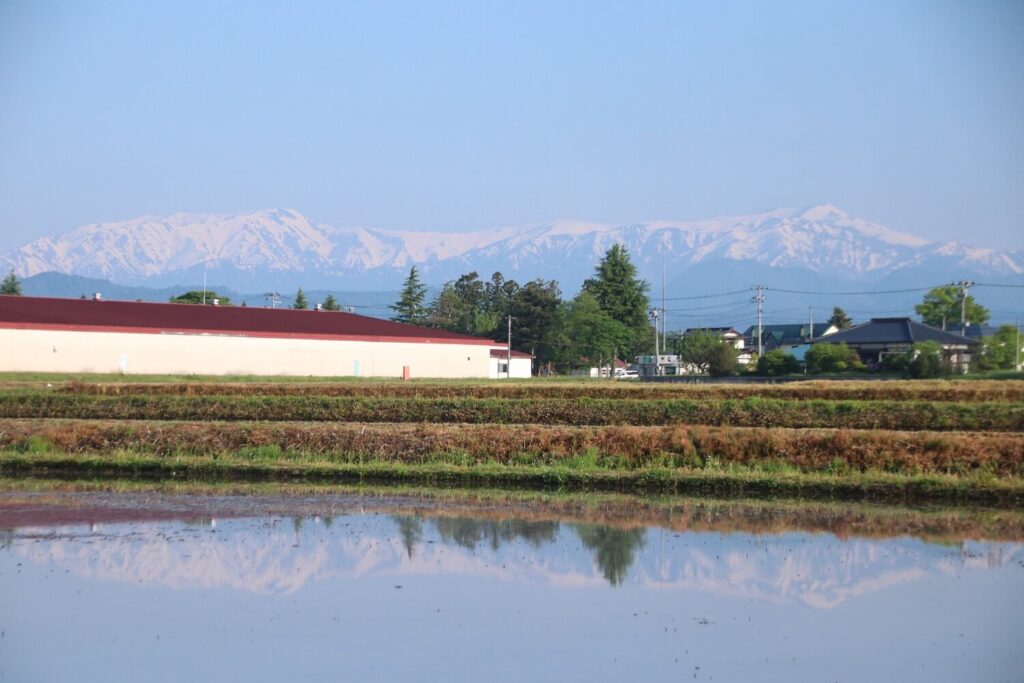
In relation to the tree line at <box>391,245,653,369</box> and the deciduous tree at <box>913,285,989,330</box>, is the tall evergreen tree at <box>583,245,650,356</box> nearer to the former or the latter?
the tree line at <box>391,245,653,369</box>

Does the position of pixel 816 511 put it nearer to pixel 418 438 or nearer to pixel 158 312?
pixel 418 438

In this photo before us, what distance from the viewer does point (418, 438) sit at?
71.7 feet

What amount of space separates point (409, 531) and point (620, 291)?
85085 mm

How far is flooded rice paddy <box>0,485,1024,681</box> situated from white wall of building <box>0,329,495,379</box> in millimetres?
31911

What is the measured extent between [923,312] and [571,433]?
91.8 metres

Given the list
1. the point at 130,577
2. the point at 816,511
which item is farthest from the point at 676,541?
the point at 130,577

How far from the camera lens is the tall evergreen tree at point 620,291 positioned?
324 ft

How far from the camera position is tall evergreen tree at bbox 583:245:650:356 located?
9888 cm

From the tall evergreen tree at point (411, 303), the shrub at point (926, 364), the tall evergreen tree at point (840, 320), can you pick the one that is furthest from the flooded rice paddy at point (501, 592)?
the tall evergreen tree at point (840, 320)

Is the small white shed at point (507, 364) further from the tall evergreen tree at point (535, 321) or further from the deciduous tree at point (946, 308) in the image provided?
the deciduous tree at point (946, 308)

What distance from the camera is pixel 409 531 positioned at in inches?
595

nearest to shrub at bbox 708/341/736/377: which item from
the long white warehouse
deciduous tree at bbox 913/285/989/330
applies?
the long white warehouse

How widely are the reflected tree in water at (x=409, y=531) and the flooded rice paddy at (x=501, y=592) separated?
0.19 ft

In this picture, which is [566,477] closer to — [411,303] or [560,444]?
[560,444]
